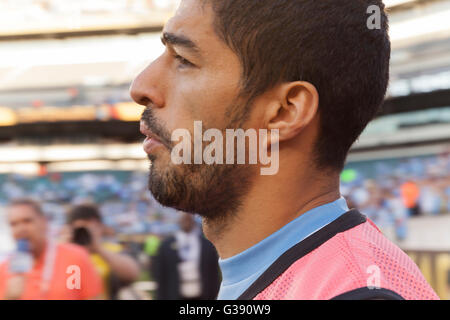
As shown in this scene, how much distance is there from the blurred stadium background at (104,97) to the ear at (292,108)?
11.3 metres

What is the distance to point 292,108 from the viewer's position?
856 millimetres

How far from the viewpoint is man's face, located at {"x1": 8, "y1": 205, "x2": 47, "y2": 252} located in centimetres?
250

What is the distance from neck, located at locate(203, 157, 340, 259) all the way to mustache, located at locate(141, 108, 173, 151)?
0.15 metres

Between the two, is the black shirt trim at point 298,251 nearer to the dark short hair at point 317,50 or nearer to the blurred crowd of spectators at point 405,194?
the dark short hair at point 317,50

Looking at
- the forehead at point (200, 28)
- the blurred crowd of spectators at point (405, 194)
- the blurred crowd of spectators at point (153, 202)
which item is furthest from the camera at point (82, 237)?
the blurred crowd of spectators at point (405, 194)

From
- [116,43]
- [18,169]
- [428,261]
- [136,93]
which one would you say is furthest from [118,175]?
[136,93]

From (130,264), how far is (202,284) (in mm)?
436

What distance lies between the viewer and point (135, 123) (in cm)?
1506

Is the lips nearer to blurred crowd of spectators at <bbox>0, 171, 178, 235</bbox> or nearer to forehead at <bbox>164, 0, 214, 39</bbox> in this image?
forehead at <bbox>164, 0, 214, 39</bbox>

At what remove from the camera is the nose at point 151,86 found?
2.98ft

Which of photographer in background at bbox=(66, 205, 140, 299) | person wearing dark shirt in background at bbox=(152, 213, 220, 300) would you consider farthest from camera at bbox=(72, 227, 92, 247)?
person wearing dark shirt in background at bbox=(152, 213, 220, 300)

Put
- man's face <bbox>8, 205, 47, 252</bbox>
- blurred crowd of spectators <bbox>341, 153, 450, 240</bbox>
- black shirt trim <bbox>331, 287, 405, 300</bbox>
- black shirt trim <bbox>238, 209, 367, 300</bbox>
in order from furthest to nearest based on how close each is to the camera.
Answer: blurred crowd of spectators <bbox>341, 153, 450, 240</bbox> → man's face <bbox>8, 205, 47, 252</bbox> → black shirt trim <bbox>238, 209, 367, 300</bbox> → black shirt trim <bbox>331, 287, 405, 300</bbox>
